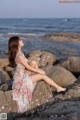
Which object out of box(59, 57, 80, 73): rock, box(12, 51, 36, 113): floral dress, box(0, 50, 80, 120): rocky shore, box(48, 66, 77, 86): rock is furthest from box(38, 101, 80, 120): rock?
box(59, 57, 80, 73): rock

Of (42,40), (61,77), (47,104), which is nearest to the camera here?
(47,104)

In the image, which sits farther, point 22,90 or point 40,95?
point 40,95

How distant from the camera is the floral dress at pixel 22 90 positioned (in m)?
6.96

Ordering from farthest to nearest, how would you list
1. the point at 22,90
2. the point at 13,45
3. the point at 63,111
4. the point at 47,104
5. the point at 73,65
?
the point at 73,65 < the point at 47,104 < the point at 13,45 < the point at 22,90 < the point at 63,111

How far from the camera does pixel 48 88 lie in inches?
299

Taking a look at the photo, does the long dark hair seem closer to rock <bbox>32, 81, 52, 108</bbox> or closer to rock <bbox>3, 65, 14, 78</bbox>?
rock <bbox>32, 81, 52, 108</bbox>

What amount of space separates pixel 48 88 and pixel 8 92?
91 centimetres

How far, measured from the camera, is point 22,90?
22.8 ft

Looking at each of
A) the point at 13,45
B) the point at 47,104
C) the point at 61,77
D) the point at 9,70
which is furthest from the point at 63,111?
the point at 9,70

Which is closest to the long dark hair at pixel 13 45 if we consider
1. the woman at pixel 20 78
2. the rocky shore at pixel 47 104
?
the woman at pixel 20 78

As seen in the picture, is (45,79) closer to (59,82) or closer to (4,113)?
(4,113)

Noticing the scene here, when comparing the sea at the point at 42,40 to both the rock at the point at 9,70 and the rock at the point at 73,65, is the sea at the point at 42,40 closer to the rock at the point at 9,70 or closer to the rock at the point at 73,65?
the rock at the point at 9,70

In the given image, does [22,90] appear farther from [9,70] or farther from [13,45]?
[9,70]

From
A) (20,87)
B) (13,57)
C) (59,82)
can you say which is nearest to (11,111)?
(20,87)
